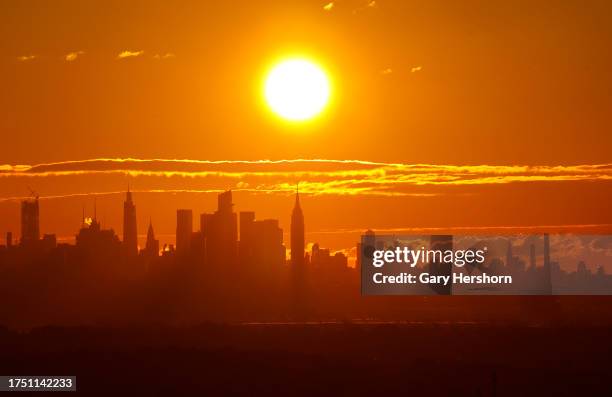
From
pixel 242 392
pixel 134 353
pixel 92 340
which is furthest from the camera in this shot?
pixel 92 340

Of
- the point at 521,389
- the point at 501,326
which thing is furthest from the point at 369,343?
the point at 521,389

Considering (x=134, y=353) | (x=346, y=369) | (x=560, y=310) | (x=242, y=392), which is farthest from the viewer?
(x=560, y=310)

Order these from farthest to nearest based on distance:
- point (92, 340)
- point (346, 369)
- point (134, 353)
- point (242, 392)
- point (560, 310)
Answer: point (560, 310) → point (92, 340) → point (134, 353) → point (346, 369) → point (242, 392)

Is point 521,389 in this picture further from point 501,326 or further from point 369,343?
point 501,326

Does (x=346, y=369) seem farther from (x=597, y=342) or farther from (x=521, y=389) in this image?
(x=597, y=342)

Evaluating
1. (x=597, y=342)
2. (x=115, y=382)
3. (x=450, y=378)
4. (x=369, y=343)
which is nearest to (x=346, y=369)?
(x=450, y=378)

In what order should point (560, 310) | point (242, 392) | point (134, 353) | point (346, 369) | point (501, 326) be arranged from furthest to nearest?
point (560, 310) < point (501, 326) < point (134, 353) < point (346, 369) < point (242, 392)

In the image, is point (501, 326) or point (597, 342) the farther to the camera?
point (501, 326)
